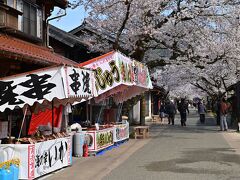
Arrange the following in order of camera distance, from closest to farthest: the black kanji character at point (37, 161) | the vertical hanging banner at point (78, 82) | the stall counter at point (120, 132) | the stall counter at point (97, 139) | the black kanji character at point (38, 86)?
the black kanji character at point (38, 86)
the black kanji character at point (37, 161)
the vertical hanging banner at point (78, 82)
the stall counter at point (97, 139)
the stall counter at point (120, 132)

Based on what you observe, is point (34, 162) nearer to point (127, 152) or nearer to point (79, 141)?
point (79, 141)

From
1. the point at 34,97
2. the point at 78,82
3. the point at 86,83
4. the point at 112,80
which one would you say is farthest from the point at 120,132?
the point at 34,97

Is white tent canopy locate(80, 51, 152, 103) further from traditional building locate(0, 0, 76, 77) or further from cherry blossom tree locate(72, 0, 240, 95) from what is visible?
cherry blossom tree locate(72, 0, 240, 95)

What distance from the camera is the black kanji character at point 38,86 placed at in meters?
9.31

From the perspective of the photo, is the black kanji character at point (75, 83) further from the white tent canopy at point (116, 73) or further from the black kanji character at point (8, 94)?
the white tent canopy at point (116, 73)

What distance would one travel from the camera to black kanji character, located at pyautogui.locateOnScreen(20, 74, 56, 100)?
30.6 ft

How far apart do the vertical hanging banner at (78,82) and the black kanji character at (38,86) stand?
42 cm

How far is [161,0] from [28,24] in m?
8.56

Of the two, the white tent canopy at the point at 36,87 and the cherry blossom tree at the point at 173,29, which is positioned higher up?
the cherry blossom tree at the point at 173,29

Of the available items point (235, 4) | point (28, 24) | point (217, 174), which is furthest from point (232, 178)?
point (235, 4)

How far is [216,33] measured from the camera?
24594 millimetres

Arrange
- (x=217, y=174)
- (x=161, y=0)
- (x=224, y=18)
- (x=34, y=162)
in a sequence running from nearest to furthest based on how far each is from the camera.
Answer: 1. (x=34, y=162)
2. (x=217, y=174)
3. (x=161, y=0)
4. (x=224, y=18)

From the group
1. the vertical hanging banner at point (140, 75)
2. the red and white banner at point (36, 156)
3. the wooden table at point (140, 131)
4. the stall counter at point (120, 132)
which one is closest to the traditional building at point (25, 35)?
the red and white banner at point (36, 156)

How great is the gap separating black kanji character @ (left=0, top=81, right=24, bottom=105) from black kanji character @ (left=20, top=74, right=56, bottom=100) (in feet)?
0.76
